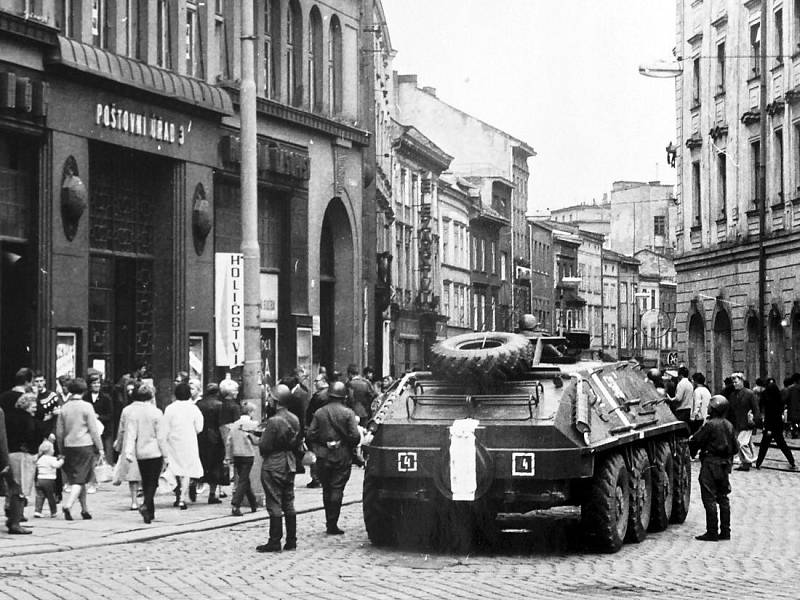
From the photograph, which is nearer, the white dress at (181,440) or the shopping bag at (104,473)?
the white dress at (181,440)

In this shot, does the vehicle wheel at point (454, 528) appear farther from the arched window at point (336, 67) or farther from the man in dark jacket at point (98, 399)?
the arched window at point (336, 67)

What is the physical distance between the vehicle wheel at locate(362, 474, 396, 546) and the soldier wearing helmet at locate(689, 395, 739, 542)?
3.31 meters

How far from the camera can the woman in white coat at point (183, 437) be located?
69.7 feet

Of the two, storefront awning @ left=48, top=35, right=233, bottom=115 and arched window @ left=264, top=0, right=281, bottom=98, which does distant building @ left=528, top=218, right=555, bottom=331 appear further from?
storefront awning @ left=48, top=35, right=233, bottom=115

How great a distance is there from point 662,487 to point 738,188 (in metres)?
31.6

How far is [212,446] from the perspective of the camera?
22.5 metres

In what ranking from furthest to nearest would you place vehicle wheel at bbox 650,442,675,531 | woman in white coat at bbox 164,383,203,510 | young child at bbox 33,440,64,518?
woman in white coat at bbox 164,383,203,510 → young child at bbox 33,440,64,518 → vehicle wheel at bbox 650,442,675,531

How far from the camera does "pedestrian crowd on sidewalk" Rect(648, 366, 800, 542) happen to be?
58.6ft

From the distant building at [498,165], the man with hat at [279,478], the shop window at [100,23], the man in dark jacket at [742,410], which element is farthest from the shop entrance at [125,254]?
the distant building at [498,165]

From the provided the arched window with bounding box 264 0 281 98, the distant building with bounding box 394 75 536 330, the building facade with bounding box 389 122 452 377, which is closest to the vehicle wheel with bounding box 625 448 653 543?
the arched window with bounding box 264 0 281 98

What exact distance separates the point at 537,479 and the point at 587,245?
4446 inches

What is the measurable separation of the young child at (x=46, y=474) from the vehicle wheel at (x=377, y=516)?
13.5ft

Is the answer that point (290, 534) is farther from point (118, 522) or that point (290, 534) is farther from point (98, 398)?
point (98, 398)

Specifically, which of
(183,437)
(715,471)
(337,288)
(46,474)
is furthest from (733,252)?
(46,474)
